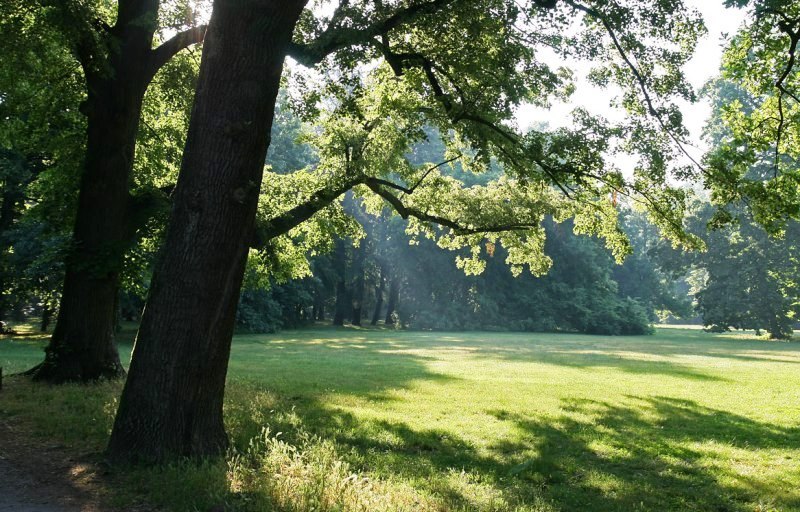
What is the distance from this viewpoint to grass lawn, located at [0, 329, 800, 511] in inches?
241

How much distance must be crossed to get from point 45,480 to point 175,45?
9.84 meters

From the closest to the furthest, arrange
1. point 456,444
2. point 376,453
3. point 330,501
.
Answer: point 330,501, point 376,453, point 456,444

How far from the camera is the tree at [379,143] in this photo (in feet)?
23.2

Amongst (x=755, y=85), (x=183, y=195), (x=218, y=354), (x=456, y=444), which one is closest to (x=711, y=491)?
(x=456, y=444)

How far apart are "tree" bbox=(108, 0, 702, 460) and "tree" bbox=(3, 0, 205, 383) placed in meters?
3.18

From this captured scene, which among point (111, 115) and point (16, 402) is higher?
point (111, 115)

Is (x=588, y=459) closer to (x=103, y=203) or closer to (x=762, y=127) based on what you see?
(x=762, y=127)

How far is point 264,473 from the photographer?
6332 millimetres

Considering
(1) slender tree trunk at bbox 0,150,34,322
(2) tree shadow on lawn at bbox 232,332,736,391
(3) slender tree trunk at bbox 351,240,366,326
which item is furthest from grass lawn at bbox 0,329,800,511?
(3) slender tree trunk at bbox 351,240,366,326

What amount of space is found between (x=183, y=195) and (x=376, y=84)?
924 centimetres

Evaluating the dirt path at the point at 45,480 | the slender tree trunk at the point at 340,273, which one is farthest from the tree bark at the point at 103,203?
the slender tree trunk at the point at 340,273

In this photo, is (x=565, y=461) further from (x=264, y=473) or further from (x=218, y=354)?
(x=218, y=354)

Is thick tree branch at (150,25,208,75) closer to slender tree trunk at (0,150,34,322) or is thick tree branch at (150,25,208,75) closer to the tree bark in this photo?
the tree bark

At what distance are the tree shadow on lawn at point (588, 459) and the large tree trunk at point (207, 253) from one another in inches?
80.2
